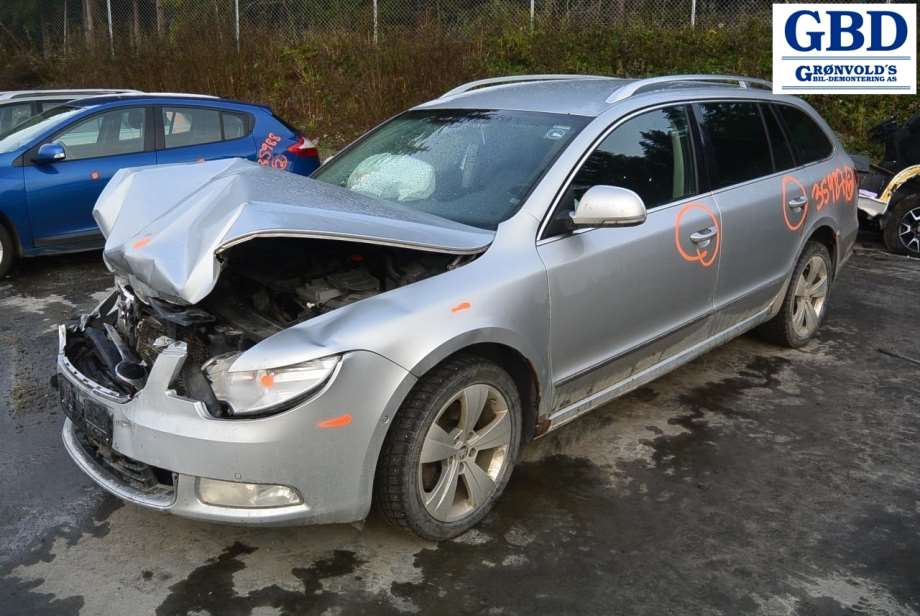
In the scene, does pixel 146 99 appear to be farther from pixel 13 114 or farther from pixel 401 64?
pixel 401 64

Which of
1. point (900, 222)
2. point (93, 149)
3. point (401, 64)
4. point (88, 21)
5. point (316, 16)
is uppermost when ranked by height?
point (88, 21)

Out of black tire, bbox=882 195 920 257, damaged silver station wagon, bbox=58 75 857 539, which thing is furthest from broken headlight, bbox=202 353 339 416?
black tire, bbox=882 195 920 257

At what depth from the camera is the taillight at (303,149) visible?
8.71m

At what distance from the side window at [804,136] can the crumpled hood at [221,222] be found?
2750 millimetres

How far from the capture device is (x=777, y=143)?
527cm

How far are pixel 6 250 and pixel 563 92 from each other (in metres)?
5.01

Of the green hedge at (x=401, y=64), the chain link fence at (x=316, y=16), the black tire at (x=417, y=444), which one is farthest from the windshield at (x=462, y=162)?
the chain link fence at (x=316, y=16)

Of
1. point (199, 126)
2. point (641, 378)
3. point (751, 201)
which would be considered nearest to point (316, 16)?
point (199, 126)

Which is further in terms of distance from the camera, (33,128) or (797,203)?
(33,128)

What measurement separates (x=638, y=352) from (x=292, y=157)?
17.7ft

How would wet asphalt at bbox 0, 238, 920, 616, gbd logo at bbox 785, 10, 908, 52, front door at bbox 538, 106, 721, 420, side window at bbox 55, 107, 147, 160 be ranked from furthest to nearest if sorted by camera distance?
gbd logo at bbox 785, 10, 908, 52 → side window at bbox 55, 107, 147, 160 → front door at bbox 538, 106, 721, 420 → wet asphalt at bbox 0, 238, 920, 616

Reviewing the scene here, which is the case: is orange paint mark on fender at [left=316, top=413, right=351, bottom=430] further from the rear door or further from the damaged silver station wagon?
the rear door

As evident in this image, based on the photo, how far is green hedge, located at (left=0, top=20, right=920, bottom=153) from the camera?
13.7 metres

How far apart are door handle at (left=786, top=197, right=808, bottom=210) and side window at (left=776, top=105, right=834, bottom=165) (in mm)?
288
